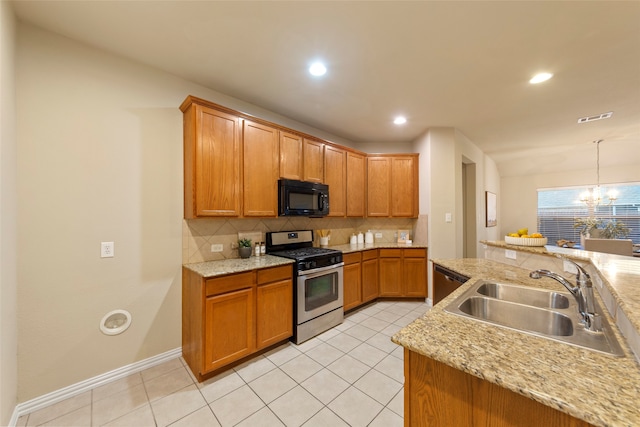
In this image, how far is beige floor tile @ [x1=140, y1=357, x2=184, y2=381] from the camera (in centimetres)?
210

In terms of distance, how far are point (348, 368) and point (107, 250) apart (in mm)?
2293

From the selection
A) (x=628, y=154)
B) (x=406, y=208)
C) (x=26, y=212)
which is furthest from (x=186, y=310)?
(x=628, y=154)

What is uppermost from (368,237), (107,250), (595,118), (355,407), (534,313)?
(595,118)

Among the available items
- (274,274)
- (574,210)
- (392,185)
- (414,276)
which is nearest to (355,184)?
(392,185)

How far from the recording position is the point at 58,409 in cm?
174

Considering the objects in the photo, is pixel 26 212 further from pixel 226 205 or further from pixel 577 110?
pixel 577 110

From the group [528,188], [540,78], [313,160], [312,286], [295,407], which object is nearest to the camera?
[295,407]

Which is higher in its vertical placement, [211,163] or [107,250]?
[211,163]

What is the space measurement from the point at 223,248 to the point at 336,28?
2258 millimetres

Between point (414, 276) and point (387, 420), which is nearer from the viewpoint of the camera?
point (387, 420)

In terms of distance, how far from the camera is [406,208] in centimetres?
402

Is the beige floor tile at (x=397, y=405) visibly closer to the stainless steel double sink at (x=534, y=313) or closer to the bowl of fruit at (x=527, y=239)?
the stainless steel double sink at (x=534, y=313)

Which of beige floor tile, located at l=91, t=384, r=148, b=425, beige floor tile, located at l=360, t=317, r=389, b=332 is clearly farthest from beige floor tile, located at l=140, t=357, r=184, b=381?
beige floor tile, located at l=360, t=317, r=389, b=332

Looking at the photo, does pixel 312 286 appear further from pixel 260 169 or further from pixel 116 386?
pixel 116 386
